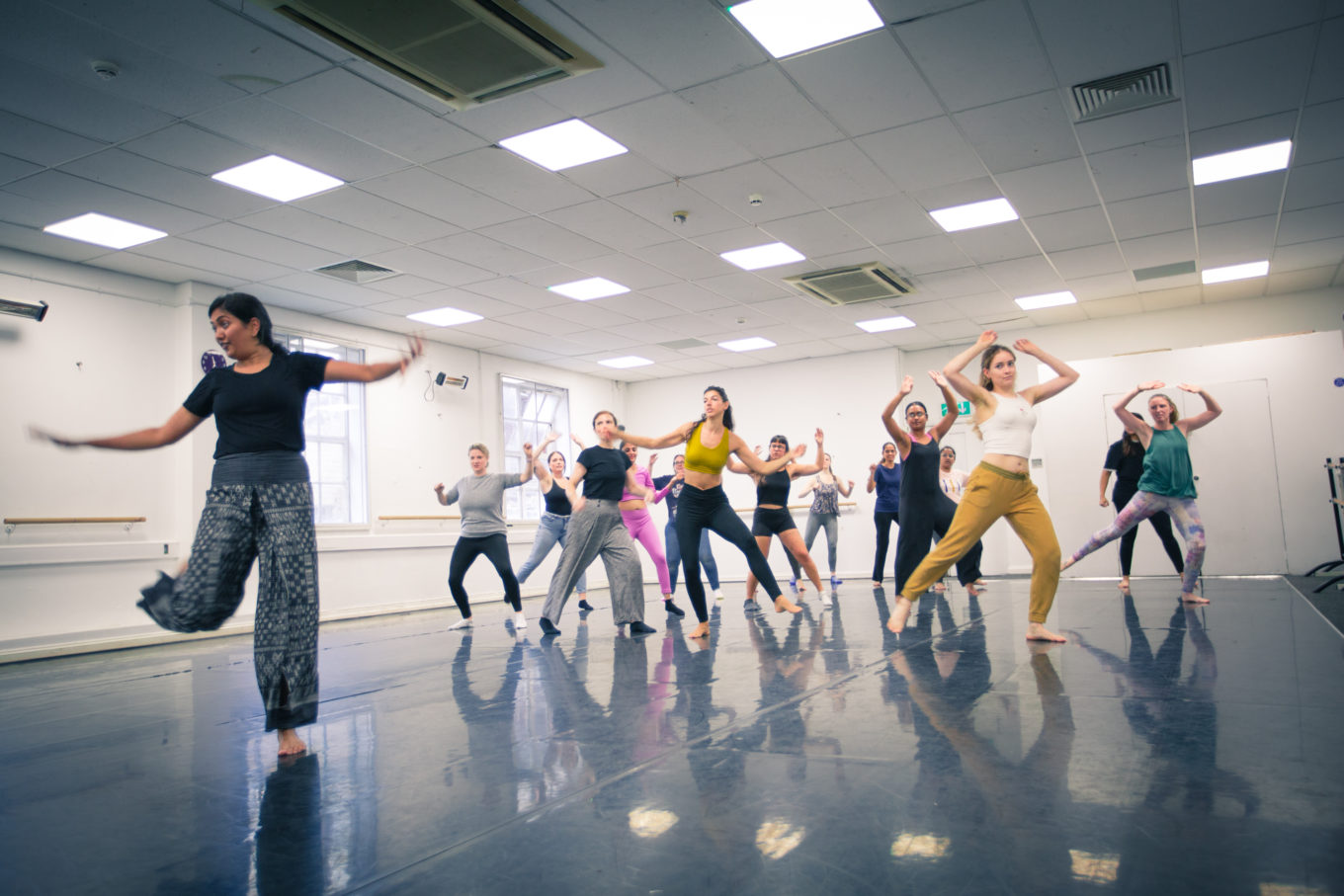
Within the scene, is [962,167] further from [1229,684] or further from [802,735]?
[802,735]

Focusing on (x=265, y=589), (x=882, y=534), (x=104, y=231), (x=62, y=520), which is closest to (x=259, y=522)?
(x=265, y=589)

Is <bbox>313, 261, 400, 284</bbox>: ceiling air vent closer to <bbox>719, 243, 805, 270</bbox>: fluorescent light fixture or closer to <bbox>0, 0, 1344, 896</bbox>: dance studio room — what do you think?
<bbox>0, 0, 1344, 896</bbox>: dance studio room

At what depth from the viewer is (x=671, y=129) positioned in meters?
5.89

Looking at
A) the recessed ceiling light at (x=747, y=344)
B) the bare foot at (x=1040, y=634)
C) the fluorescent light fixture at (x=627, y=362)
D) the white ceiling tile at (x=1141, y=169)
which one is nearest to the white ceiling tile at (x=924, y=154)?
the white ceiling tile at (x=1141, y=169)

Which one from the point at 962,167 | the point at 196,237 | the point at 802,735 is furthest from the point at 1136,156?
the point at 196,237

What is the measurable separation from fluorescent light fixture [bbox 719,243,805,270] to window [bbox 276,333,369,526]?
16.7 ft

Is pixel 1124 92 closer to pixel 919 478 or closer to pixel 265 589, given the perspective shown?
pixel 919 478

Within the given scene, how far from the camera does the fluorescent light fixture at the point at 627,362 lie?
13555 millimetres

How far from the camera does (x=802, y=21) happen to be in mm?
4660

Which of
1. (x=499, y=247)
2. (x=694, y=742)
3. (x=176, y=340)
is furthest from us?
(x=176, y=340)

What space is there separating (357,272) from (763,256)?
419cm

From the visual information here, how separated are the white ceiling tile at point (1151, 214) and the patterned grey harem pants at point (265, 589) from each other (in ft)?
24.9

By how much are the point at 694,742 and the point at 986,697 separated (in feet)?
3.68

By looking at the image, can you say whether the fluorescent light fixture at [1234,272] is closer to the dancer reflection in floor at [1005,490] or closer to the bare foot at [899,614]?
the dancer reflection in floor at [1005,490]
